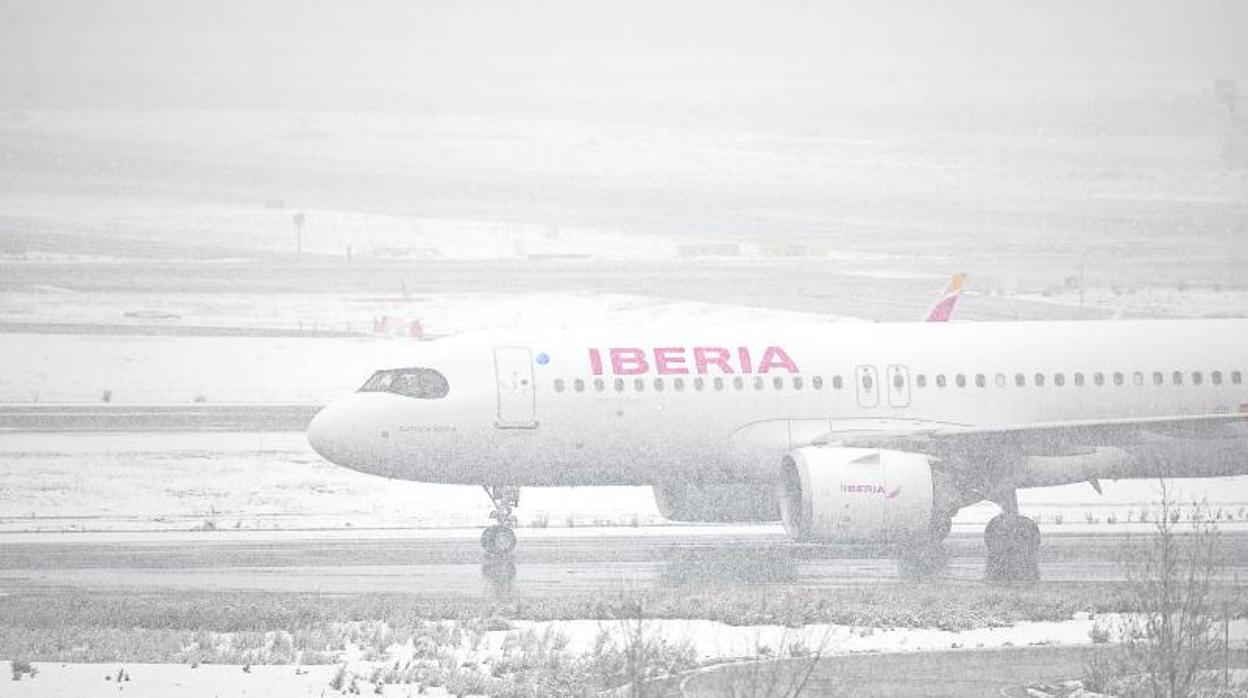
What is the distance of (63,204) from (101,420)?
64.2 m

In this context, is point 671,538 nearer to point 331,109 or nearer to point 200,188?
point 200,188

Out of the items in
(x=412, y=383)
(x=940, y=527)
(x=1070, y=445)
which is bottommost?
(x=940, y=527)

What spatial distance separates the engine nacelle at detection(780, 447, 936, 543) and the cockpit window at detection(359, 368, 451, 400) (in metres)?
5.78

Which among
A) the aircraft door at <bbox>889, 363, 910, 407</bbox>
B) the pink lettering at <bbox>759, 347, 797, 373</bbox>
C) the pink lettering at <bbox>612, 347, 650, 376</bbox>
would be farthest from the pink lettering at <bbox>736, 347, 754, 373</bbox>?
the aircraft door at <bbox>889, 363, 910, 407</bbox>

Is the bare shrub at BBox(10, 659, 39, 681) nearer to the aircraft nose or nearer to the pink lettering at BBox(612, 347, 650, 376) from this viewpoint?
the aircraft nose

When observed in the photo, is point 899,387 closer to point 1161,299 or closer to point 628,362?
point 628,362

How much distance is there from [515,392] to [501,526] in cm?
213

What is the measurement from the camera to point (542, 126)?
536ft

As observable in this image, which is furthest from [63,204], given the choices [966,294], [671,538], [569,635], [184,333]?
[569,635]

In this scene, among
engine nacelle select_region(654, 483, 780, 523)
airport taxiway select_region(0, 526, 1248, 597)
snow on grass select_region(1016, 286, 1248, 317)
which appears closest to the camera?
airport taxiway select_region(0, 526, 1248, 597)

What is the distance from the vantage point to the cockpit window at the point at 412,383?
30.1 meters

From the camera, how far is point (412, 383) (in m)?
30.3

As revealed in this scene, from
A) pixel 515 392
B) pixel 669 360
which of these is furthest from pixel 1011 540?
pixel 515 392

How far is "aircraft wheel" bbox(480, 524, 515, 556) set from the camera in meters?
30.1
